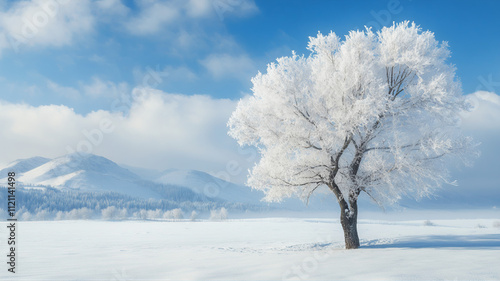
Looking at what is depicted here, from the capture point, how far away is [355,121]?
1598 cm

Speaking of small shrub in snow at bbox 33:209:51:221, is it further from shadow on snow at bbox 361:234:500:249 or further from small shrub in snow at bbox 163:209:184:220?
shadow on snow at bbox 361:234:500:249

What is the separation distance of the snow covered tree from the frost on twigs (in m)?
0.06

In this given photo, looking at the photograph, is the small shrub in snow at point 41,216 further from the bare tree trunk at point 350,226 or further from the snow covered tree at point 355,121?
the bare tree trunk at point 350,226

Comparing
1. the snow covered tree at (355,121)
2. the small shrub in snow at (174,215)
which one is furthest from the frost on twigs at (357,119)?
the small shrub in snow at (174,215)

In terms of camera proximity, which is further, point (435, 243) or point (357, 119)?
point (435, 243)

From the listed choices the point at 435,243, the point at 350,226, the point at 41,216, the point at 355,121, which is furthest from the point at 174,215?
the point at 355,121

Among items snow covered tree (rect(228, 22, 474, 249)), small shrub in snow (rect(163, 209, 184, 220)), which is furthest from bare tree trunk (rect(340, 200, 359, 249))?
small shrub in snow (rect(163, 209, 184, 220))

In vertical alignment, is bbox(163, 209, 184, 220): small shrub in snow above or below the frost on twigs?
below

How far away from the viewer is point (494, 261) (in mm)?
11352

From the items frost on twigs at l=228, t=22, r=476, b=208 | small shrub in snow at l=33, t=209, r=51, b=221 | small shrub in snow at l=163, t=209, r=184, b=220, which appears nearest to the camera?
frost on twigs at l=228, t=22, r=476, b=208

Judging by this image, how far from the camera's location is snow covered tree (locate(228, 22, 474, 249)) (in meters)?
16.9

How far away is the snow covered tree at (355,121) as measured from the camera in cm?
1689

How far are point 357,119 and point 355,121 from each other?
148 mm

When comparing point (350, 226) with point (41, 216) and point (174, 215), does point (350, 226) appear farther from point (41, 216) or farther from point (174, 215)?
point (41, 216)
